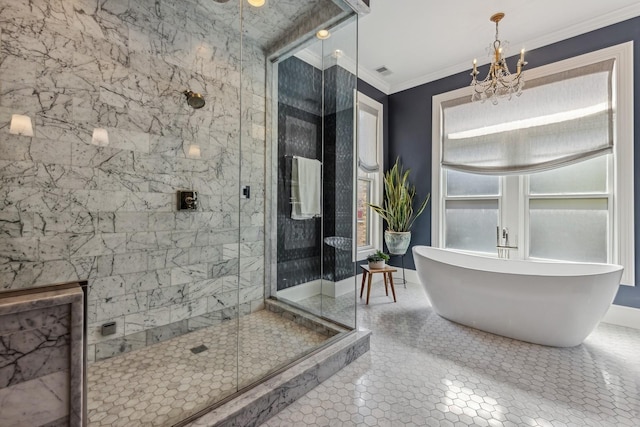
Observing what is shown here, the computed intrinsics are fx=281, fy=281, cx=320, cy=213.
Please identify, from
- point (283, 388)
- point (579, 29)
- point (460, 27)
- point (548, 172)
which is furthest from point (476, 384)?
point (579, 29)

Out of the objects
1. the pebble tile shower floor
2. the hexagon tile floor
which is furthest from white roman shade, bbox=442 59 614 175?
the pebble tile shower floor

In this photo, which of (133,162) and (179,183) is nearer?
(133,162)

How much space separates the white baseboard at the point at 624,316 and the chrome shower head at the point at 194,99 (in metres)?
4.23

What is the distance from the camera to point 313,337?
226cm

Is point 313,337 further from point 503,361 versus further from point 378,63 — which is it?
point 378,63

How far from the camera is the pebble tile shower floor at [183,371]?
149 centimetres

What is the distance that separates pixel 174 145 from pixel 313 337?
194 cm

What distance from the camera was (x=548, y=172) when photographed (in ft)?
9.93

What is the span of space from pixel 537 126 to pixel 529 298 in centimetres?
193

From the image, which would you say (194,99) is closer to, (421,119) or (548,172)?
(421,119)

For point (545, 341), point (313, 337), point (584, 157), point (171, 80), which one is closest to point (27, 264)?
point (171, 80)

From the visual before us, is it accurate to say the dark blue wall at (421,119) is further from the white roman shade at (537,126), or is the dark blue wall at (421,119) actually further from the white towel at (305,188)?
the white towel at (305,188)

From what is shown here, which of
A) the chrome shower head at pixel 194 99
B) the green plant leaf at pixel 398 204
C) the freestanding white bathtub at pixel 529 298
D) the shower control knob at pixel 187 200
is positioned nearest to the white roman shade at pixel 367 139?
the green plant leaf at pixel 398 204

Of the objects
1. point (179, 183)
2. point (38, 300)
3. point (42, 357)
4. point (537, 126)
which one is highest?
point (537, 126)
